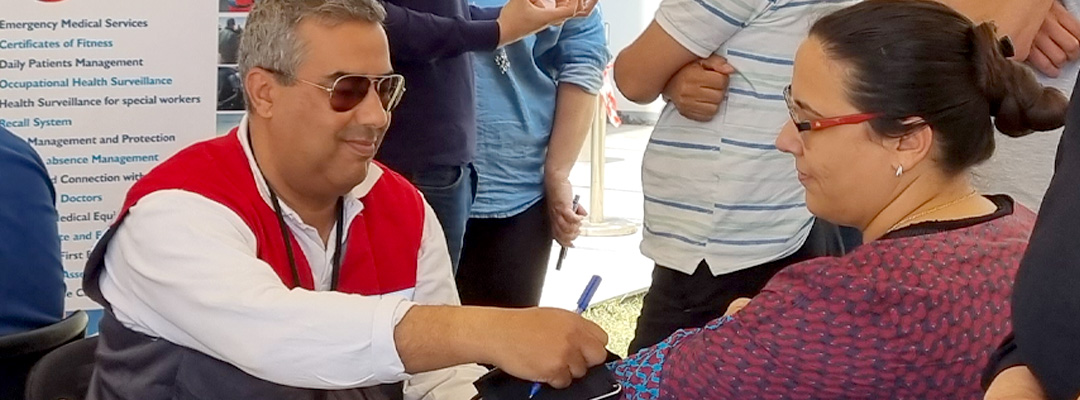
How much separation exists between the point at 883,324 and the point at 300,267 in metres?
0.82

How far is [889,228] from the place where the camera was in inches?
58.5

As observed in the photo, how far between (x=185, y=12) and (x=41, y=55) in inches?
12.8

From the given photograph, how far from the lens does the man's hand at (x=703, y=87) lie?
190 cm

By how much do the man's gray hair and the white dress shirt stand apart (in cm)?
13

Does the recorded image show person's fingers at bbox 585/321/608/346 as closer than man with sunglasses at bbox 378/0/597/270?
Yes

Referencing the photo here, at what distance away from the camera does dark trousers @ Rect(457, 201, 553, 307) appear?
2.83 m

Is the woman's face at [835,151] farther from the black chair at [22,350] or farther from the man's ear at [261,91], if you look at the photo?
the black chair at [22,350]

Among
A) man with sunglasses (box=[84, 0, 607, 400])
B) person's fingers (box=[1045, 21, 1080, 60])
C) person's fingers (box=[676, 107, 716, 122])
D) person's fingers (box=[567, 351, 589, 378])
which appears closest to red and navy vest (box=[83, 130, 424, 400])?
man with sunglasses (box=[84, 0, 607, 400])

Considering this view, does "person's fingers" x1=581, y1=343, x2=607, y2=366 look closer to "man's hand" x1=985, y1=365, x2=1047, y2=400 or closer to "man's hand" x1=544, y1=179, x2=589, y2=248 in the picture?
"man's hand" x1=985, y1=365, x2=1047, y2=400

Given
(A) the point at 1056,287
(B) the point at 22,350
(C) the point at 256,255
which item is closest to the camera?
(A) the point at 1056,287

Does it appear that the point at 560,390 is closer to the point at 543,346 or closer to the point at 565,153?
the point at 543,346

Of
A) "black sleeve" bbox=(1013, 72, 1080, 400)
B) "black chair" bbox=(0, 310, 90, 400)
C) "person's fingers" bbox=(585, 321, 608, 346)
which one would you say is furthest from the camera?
"black chair" bbox=(0, 310, 90, 400)

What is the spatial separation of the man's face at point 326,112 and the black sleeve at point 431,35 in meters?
0.51

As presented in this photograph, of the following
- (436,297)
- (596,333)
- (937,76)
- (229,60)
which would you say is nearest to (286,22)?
(436,297)
